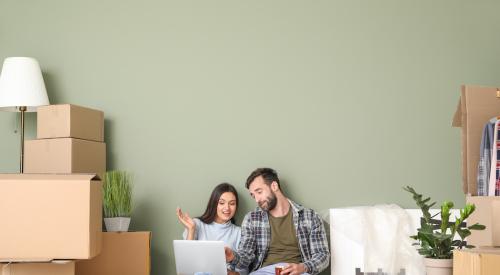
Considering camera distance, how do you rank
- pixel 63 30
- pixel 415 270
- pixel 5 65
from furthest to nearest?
Answer: pixel 63 30 < pixel 5 65 < pixel 415 270

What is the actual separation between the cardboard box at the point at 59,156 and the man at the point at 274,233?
3.08 feet

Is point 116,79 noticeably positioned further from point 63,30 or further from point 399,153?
point 399,153

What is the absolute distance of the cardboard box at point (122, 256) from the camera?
3658 mm

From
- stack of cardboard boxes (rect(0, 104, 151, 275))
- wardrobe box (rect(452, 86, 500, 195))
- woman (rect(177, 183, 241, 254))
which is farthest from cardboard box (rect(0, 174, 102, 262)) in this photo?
wardrobe box (rect(452, 86, 500, 195))

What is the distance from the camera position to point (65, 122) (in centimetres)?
370

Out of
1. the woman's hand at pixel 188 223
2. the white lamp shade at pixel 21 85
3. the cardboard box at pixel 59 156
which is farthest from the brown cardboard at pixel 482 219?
the white lamp shade at pixel 21 85

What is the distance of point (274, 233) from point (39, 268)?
161 cm

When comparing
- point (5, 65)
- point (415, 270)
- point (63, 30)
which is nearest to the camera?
point (415, 270)

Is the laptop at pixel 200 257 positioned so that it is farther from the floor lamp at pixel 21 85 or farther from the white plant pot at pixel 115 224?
the floor lamp at pixel 21 85

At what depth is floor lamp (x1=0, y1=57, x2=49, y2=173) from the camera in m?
3.87

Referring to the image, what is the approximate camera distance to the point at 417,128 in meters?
4.02

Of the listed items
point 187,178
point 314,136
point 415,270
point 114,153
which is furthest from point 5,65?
point 415,270

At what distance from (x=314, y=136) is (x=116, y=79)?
1305 mm

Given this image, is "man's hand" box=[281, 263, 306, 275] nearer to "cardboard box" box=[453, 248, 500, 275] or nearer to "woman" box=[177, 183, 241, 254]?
"woman" box=[177, 183, 241, 254]
